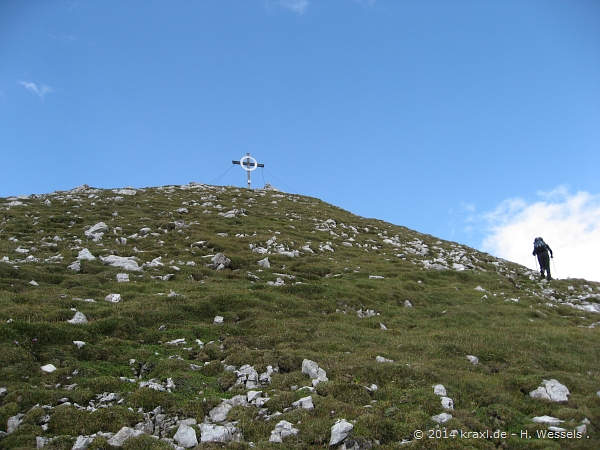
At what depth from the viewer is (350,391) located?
11719 millimetres

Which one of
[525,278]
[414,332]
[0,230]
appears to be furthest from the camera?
[525,278]

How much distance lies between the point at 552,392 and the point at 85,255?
2154cm

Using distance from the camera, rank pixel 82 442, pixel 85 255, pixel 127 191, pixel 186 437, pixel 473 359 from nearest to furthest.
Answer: pixel 82 442 < pixel 186 437 < pixel 473 359 < pixel 85 255 < pixel 127 191

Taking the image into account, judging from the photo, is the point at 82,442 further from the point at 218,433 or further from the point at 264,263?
the point at 264,263

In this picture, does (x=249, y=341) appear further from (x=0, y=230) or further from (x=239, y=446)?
(x=0, y=230)

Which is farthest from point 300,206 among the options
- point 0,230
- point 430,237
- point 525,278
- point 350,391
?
point 350,391

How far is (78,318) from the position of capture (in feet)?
50.4

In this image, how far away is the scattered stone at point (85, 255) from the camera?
23656 mm

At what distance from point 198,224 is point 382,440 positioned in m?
26.0

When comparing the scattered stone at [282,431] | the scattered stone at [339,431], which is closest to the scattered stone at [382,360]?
the scattered stone at [339,431]

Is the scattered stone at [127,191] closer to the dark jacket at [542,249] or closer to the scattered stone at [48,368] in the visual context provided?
the scattered stone at [48,368]

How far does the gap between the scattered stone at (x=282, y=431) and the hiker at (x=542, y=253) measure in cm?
2843

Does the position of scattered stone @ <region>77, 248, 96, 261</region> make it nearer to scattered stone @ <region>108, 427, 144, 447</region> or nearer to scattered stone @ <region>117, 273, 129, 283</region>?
scattered stone @ <region>117, 273, 129, 283</region>

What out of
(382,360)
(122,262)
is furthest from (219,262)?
(382,360)
